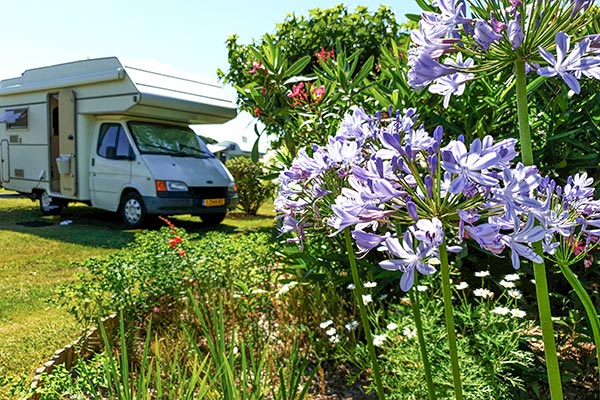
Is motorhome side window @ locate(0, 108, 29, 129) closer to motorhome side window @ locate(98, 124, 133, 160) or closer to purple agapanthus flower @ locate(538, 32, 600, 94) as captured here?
motorhome side window @ locate(98, 124, 133, 160)

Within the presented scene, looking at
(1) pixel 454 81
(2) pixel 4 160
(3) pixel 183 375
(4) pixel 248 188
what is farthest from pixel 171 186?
(1) pixel 454 81

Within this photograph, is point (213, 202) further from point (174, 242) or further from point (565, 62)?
point (565, 62)

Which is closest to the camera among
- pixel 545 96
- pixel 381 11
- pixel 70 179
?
pixel 545 96

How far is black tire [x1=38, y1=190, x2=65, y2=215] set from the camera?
12.2 meters

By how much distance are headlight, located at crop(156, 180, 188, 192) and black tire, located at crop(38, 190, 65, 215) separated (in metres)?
3.61

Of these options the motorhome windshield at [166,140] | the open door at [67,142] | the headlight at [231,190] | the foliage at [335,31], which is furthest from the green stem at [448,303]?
the open door at [67,142]

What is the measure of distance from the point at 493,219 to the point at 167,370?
7.93 feet

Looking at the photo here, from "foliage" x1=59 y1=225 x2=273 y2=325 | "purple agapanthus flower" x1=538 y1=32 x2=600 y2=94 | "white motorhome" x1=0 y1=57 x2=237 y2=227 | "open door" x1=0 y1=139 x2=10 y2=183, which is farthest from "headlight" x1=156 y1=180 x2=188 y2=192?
"purple agapanthus flower" x1=538 y1=32 x2=600 y2=94

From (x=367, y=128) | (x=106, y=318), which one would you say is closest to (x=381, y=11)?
(x=106, y=318)

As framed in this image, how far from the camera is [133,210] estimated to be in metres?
10.4

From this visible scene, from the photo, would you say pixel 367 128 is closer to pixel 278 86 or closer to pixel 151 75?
pixel 278 86

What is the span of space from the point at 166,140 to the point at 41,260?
4091 mm

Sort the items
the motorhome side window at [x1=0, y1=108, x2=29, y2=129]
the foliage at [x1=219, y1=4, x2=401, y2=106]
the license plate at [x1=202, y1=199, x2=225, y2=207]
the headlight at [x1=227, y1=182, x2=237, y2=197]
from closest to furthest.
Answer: the foliage at [x1=219, y1=4, x2=401, y2=106], the license plate at [x1=202, y1=199, x2=225, y2=207], the headlight at [x1=227, y1=182, x2=237, y2=197], the motorhome side window at [x1=0, y1=108, x2=29, y2=129]

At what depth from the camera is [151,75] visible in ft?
33.8
